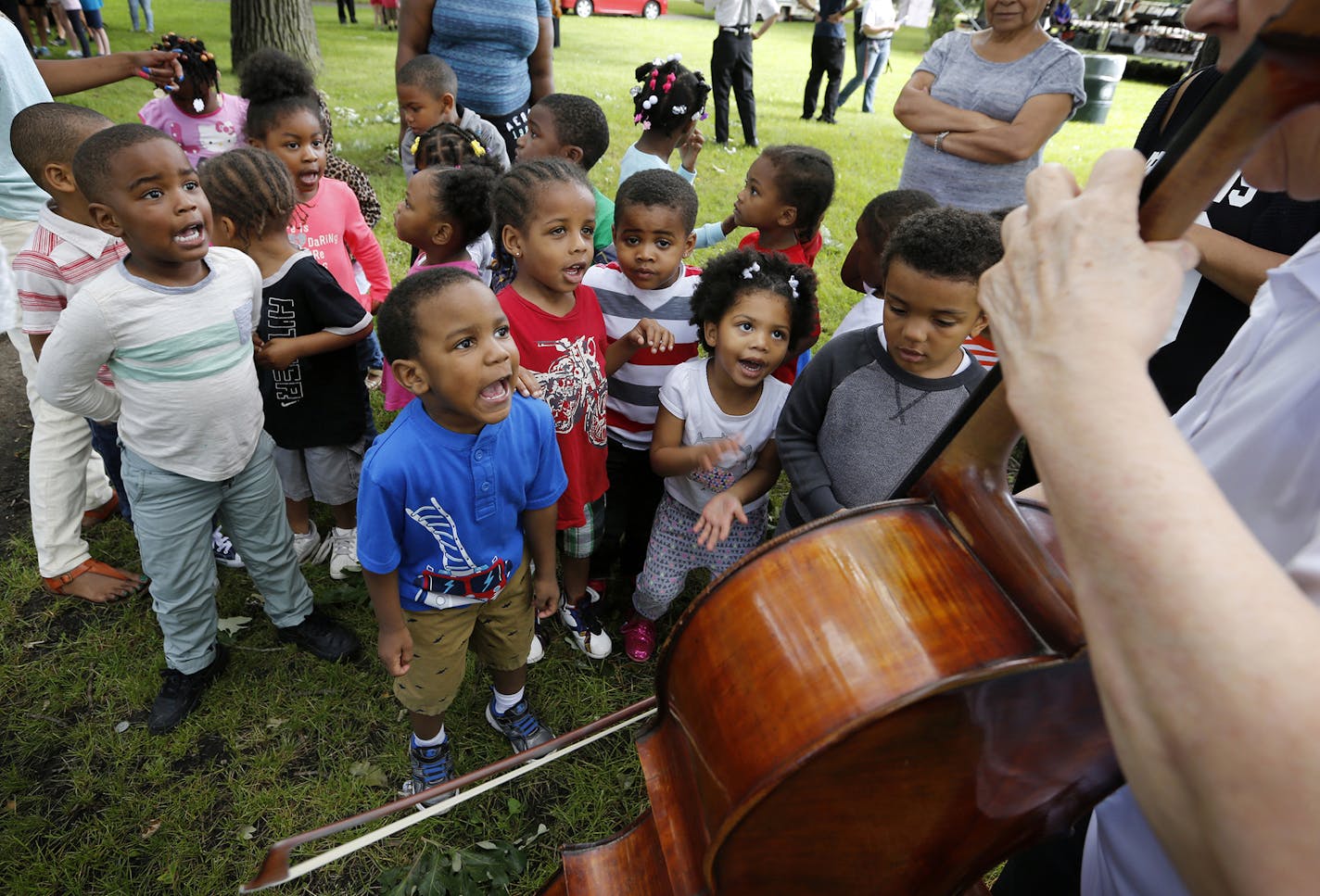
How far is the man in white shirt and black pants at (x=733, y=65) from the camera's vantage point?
879 centimetres

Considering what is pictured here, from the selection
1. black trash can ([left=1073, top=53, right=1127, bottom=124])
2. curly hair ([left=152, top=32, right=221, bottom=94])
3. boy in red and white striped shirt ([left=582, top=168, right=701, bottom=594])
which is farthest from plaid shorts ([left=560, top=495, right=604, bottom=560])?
black trash can ([left=1073, top=53, right=1127, bottom=124])

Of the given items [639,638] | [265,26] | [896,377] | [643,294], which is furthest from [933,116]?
[265,26]

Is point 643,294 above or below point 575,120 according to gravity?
below

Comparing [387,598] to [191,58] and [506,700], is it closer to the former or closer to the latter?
[506,700]

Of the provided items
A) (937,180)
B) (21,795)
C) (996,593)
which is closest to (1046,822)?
(996,593)

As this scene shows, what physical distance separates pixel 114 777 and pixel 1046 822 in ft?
8.29

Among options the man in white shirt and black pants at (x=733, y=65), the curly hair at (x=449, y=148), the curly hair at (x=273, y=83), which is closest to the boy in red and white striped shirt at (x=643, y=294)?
the curly hair at (x=449, y=148)

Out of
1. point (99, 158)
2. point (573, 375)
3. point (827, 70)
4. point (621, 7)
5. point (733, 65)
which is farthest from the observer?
point (621, 7)

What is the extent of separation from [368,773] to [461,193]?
2.03 metres

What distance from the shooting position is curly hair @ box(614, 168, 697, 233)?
2561 mm

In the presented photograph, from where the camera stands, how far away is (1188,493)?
528 millimetres

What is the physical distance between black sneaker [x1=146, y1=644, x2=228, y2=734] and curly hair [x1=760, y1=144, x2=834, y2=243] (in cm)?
273

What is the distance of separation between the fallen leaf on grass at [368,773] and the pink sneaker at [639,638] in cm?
94

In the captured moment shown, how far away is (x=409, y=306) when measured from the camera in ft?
6.00
